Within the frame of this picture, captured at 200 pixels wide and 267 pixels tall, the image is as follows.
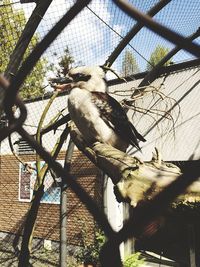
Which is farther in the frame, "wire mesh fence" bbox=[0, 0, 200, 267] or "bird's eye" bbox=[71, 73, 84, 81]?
"bird's eye" bbox=[71, 73, 84, 81]

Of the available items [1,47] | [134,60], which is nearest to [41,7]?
[1,47]

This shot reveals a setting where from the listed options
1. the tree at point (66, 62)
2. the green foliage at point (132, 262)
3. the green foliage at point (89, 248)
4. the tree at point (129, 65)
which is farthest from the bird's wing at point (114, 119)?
the green foliage at point (89, 248)

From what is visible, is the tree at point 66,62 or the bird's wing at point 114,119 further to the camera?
the tree at point 66,62

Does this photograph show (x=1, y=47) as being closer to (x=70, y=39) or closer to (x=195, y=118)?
(x=70, y=39)

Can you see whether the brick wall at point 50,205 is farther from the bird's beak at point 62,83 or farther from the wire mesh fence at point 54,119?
the bird's beak at point 62,83

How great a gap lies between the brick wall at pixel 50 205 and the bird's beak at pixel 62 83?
3362 mm

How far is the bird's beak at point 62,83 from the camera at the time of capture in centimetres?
336

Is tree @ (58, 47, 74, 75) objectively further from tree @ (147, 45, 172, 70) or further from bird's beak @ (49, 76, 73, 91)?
tree @ (147, 45, 172, 70)

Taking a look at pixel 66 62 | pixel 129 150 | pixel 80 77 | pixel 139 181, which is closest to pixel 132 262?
pixel 129 150

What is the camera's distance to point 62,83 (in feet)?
11.4

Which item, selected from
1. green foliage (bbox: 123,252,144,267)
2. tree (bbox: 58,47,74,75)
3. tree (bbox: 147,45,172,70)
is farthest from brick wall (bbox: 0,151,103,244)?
tree (bbox: 58,47,74,75)

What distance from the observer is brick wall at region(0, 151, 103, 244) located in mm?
7324

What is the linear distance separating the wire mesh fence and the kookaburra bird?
1.26ft

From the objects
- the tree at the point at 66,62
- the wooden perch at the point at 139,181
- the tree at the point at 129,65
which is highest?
the tree at the point at 129,65
